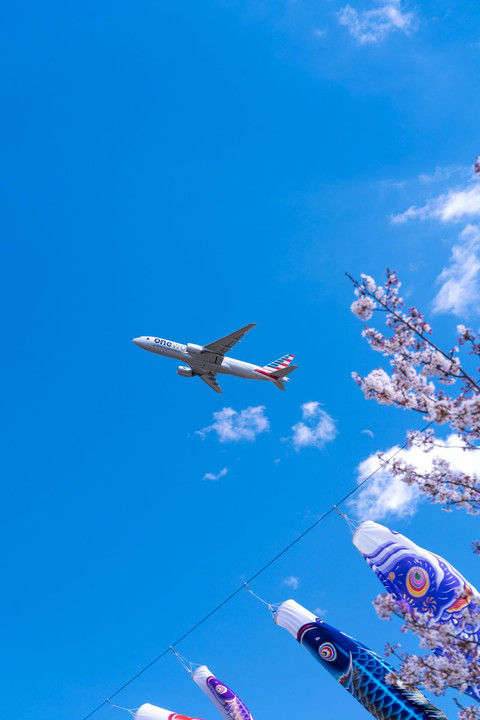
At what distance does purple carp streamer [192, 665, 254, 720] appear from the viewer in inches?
798

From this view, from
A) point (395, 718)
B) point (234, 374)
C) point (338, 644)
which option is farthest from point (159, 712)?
point (234, 374)

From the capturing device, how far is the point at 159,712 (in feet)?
67.6

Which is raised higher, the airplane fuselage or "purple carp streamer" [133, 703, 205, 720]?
the airplane fuselage

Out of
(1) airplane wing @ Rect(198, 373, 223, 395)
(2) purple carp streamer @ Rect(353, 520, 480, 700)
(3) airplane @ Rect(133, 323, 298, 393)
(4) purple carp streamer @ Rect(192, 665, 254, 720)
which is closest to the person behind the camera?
(2) purple carp streamer @ Rect(353, 520, 480, 700)

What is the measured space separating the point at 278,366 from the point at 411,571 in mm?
26925

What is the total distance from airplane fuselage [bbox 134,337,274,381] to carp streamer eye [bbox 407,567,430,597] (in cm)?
2367

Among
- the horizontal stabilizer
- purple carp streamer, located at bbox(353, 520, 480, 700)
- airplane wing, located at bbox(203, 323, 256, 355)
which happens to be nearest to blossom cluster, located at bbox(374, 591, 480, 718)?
purple carp streamer, located at bbox(353, 520, 480, 700)

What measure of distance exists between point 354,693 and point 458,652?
1036 cm

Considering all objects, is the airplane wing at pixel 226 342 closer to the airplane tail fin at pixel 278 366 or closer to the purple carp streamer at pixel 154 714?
the airplane tail fin at pixel 278 366

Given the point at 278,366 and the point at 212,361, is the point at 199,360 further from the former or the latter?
the point at 278,366

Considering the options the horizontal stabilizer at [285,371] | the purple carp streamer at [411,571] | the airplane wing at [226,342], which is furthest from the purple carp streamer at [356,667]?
the horizontal stabilizer at [285,371]

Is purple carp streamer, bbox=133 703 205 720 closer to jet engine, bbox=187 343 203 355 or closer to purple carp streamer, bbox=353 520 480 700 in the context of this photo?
purple carp streamer, bbox=353 520 480 700

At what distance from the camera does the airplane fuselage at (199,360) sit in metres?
38.6

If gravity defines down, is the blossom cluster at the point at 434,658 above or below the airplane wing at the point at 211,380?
below
